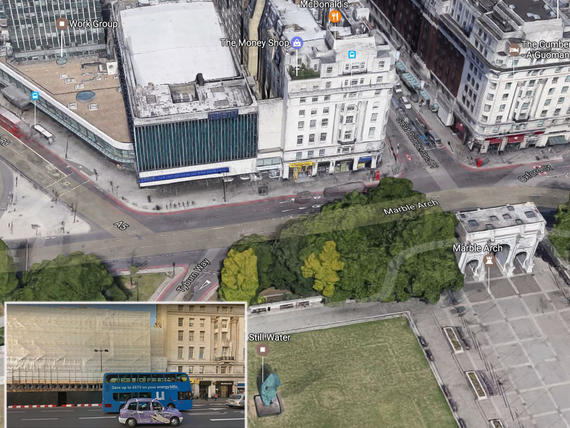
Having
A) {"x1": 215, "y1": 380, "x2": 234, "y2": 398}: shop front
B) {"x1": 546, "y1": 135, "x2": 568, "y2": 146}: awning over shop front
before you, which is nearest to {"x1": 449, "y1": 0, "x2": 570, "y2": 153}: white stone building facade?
{"x1": 546, "y1": 135, "x2": 568, "y2": 146}: awning over shop front

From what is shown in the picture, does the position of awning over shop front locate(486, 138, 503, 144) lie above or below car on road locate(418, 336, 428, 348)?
above

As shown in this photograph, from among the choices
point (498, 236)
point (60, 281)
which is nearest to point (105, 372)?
point (60, 281)

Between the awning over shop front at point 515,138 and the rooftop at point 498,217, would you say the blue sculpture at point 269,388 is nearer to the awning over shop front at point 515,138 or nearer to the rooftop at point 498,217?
the rooftop at point 498,217

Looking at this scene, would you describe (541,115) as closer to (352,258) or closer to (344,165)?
(344,165)

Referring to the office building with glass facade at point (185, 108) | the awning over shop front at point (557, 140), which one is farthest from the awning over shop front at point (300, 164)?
the awning over shop front at point (557, 140)

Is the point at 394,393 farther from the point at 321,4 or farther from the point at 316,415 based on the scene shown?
the point at 321,4

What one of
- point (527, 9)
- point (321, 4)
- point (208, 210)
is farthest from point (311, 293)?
point (527, 9)

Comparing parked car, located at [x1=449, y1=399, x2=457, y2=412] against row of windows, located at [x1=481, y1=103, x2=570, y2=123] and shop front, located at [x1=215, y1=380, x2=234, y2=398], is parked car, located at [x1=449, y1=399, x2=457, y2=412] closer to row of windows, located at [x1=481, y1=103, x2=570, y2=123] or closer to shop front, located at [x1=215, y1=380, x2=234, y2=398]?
row of windows, located at [x1=481, y1=103, x2=570, y2=123]
